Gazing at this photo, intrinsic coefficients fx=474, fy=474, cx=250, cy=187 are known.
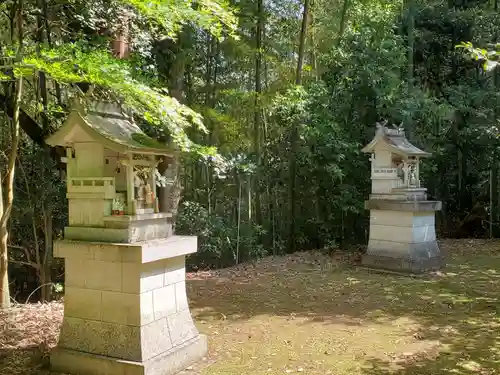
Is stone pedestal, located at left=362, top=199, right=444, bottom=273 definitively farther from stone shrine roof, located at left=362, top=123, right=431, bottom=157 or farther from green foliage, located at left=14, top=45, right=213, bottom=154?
green foliage, located at left=14, top=45, right=213, bottom=154

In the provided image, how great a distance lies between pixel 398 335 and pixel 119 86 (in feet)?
13.6

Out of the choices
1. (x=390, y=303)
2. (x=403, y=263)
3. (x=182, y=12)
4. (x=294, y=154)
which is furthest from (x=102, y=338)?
(x=294, y=154)

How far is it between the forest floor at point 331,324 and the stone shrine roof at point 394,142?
2.34 metres

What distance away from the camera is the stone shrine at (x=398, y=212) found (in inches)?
349

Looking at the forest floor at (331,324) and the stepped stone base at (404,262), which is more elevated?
the stepped stone base at (404,262)

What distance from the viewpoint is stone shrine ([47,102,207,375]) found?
429cm

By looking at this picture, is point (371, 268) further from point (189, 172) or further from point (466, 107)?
point (189, 172)

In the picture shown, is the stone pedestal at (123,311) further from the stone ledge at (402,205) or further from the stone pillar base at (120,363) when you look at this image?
the stone ledge at (402,205)

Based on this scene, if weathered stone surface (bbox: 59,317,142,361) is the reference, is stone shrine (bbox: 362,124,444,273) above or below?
above

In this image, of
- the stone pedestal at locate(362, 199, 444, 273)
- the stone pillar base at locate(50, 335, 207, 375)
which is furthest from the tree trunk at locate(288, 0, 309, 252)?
the stone pillar base at locate(50, 335, 207, 375)

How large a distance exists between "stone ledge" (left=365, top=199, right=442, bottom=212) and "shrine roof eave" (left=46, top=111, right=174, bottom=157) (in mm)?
5744

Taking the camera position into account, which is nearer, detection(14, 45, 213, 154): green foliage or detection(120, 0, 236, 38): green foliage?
detection(14, 45, 213, 154): green foliage

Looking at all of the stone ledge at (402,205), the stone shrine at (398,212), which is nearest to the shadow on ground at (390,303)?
the stone shrine at (398,212)

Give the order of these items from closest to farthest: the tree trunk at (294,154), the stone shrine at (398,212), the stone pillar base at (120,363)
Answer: the stone pillar base at (120,363) → the stone shrine at (398,212) → the tree trunk at (294,154)
